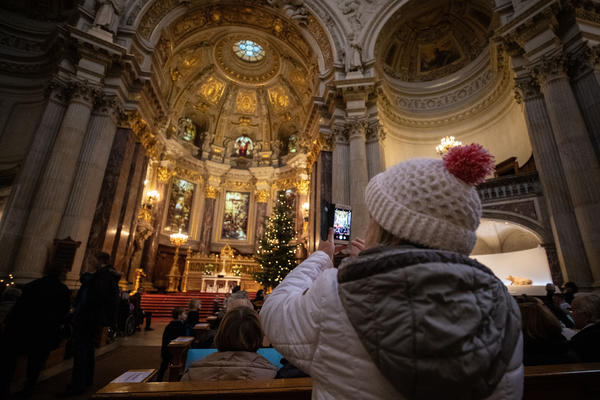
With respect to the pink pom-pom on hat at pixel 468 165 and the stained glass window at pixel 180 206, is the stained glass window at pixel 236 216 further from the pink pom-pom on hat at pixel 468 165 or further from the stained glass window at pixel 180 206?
the pink pom-pom on hat at pixel 468 165

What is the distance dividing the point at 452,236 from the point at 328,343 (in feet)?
1.50

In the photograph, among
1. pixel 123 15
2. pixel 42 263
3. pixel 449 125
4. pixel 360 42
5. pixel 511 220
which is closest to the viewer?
pixel 42 263

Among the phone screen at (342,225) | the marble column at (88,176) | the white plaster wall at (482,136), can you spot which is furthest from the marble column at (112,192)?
the white plaster wall at (482,136)

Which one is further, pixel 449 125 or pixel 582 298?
pixel 449 125

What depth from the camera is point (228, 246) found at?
54.6 ft

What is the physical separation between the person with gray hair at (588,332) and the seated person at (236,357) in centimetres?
230

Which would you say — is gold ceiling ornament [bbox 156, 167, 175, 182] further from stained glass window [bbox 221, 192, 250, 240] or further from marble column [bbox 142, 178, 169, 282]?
stained glass window [bbox 221, 192, 250, 240]

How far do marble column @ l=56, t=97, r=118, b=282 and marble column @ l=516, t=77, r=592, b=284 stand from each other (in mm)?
11586

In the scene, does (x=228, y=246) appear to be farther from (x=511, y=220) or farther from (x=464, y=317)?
(x=464, y=317)

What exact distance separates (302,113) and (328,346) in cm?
1788

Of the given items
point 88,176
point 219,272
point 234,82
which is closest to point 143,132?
point 88,176

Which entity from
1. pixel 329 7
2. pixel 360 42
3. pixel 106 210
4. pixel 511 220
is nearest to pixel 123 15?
pixel 106 210

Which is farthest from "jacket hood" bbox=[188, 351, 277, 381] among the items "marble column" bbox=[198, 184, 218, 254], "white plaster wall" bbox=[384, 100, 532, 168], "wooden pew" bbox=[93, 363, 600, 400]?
"marble column" bbox=[198, 184, 218, 254]

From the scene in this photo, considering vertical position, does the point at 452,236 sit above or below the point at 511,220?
below
